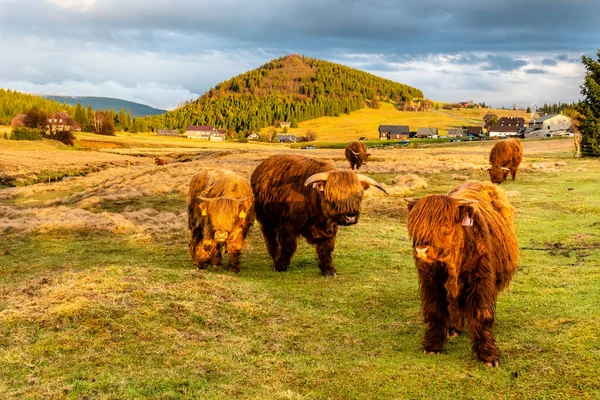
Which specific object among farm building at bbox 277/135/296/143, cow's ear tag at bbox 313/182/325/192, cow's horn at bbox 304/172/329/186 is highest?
farm building at bbox 277/135/296/143

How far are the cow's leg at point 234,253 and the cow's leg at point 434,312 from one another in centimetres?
565

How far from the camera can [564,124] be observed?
125562 mm

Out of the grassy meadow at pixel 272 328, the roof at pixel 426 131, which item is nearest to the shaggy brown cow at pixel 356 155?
the grassy meadow at pixel 272 328

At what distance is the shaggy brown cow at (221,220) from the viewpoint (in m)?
11.4

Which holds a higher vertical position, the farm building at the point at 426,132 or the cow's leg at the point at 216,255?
the farm building at the point at 426,132

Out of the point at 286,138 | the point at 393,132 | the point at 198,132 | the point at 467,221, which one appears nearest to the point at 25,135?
the point at 286,138

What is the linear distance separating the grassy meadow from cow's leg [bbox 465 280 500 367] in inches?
7.4

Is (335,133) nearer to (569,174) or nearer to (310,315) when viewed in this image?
(569,174)

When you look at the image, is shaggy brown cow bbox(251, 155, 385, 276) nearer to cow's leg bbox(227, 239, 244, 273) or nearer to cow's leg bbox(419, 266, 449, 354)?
cow's leg bbox(227, 239, 244, 273)

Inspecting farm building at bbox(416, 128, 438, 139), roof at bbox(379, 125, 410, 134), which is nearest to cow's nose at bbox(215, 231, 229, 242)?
roof at bbox(379, 125, 410, 134)

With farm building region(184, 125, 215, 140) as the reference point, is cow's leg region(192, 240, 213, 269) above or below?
below

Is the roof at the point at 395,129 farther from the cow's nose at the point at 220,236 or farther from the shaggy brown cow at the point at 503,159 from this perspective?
the cow's nose at the point at 220,236

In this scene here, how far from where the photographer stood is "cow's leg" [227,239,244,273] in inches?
460

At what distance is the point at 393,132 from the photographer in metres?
149
